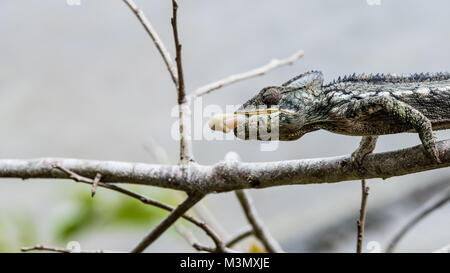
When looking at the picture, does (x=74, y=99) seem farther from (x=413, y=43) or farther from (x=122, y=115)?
(x=413, y=43)

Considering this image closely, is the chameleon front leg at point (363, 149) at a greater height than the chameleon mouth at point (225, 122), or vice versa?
the chameleon mouth at point (225, 122)

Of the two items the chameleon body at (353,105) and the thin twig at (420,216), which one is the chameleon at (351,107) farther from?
the thin twig at (420,216)

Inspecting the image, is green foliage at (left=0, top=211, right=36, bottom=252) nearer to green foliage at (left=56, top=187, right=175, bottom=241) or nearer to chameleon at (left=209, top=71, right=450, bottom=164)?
green foliage at (left=56, top=187, right=175, bottom=241)

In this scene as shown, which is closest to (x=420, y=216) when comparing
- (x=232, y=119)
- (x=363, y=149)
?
(x=363, y=149)

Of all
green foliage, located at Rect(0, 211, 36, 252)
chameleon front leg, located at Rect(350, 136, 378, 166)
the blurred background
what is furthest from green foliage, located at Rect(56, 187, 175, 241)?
chameleon front leg, located at Rect(350, 136, 378, 166)

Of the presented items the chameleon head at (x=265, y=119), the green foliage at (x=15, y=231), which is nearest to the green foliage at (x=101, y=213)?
the green foliage at (x=15, y=231)

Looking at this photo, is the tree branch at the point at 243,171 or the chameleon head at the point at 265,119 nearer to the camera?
the tree branch at the point at 243,171

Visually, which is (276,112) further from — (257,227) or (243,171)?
(257,227)
